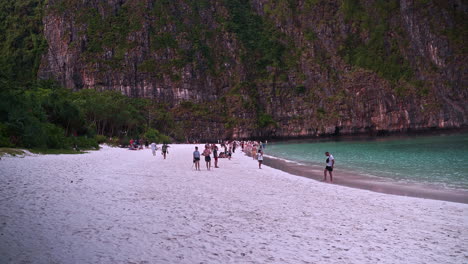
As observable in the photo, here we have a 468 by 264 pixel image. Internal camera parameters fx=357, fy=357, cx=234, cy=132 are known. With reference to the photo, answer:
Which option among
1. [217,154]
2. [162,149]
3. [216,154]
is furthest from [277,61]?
[216,154]

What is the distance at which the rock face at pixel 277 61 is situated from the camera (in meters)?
146

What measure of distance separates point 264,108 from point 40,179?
15076cm

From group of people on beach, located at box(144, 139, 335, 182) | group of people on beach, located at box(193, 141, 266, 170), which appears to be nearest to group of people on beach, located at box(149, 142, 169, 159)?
group of people on beach, located at box(144, 139, 335, 182)

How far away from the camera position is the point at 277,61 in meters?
173

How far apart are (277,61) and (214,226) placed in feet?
556

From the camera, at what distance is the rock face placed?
14550 centimetres

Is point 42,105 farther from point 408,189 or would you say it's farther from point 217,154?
point 408,189

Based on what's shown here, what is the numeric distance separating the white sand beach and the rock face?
128 meters

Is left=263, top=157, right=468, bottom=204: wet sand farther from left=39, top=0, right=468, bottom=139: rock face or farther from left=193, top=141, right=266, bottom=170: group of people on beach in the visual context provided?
left=39, top=0, right=468, bottom=139: rock face

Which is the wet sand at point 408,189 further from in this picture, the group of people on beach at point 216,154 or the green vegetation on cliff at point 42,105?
the green vegetation on cliff at point 42,105

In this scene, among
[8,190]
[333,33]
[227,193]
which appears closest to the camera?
[8,190]

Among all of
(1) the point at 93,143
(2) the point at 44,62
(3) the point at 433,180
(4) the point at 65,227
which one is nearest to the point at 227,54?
(2) the point at 44,62

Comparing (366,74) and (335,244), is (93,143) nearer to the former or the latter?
(335,244)

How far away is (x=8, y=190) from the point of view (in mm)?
11352
